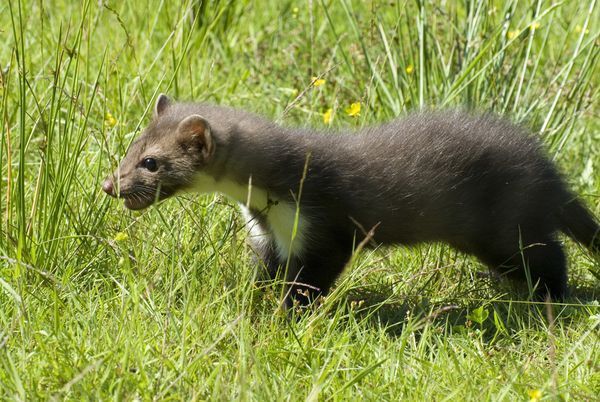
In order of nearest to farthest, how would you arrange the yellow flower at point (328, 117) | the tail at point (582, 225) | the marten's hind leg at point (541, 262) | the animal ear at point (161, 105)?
the animal ear at point (161, 105)
the marten's hind leg at point (541, 262)
the tail at point (582, 225)
the yellow flower at point (328, 117)

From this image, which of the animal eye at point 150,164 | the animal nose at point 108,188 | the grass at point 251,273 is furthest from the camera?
the animal eye at point 150,164

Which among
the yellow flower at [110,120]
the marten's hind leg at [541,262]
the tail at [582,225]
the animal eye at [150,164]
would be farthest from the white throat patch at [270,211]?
the tail at [582,225]

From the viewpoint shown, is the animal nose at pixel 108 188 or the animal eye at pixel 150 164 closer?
the animal nose at pixel 108 188

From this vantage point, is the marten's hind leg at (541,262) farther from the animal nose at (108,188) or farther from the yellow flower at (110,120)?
the yellow flower at (110,120)

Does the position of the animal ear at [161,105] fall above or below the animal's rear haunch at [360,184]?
above

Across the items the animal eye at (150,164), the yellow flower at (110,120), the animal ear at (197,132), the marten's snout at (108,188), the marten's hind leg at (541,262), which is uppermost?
the animal ear at (197,132)

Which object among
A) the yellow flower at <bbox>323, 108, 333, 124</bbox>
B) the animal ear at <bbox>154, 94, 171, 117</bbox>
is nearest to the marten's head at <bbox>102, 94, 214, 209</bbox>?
the animal ear at <bbox>154, 94, 171, 117</bbox>

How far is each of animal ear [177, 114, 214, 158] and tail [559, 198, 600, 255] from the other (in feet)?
7.49

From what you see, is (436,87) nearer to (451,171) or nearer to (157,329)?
(451,171)

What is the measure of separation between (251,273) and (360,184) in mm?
795

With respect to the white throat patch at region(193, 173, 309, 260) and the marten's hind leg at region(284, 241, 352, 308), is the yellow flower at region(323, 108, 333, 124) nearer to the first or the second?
the white throat patch at region(193, 173, 309, 260)

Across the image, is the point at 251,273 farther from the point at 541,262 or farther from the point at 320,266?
the point at 541,262

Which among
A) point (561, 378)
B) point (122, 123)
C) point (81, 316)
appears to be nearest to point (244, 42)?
point (122, 123)

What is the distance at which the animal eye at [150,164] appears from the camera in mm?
5603
